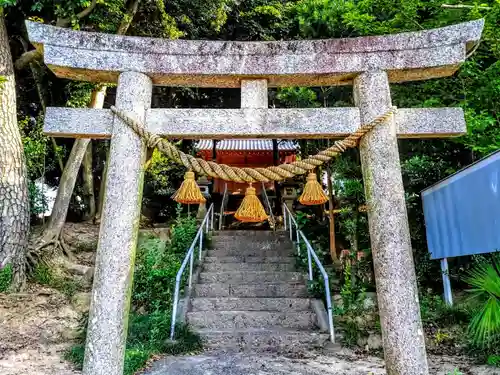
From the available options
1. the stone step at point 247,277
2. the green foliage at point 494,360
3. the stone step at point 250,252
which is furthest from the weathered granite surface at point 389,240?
the stone step at point 250,252

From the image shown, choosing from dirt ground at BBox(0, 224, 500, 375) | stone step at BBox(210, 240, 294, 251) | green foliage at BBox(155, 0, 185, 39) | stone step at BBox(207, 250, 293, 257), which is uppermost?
green foliage at BBox(155, 0, 185, 39)

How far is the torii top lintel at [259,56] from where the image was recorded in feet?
10.2

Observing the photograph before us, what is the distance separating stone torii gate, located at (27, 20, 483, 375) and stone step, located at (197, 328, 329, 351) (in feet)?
8.21

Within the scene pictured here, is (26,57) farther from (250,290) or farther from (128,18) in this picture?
(250,290)

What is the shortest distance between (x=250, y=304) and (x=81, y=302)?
3.14 metres

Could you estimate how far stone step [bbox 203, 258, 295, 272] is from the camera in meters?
7.43

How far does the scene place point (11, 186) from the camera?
621 cm

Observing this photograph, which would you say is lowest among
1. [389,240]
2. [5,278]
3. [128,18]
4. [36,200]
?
[5,278]

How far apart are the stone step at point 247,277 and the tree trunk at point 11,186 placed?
3.16 metres

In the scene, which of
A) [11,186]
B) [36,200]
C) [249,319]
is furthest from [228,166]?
[36,200]

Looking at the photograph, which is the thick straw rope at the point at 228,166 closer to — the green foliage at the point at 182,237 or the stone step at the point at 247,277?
the stone step at the point at 247,277

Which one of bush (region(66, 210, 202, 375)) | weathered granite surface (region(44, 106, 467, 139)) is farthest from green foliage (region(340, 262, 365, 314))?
weathered granite surface (region(44, 106, 467, 139))

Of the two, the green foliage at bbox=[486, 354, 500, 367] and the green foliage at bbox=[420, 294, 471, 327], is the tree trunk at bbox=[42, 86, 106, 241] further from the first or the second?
the green foliage at bbox=[486, 354, 500, 367]

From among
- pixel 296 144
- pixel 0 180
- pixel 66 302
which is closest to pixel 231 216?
pixel 296 144
